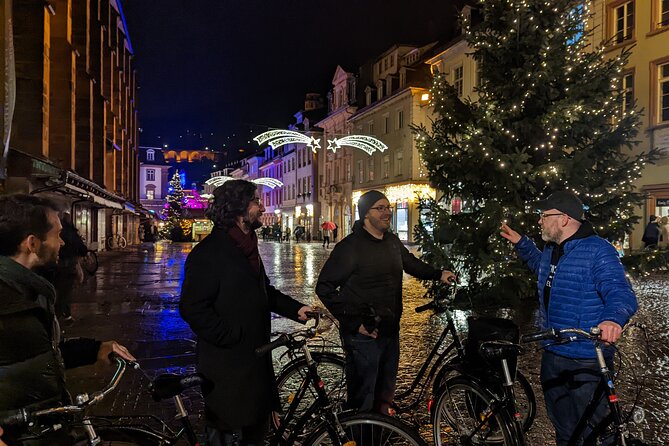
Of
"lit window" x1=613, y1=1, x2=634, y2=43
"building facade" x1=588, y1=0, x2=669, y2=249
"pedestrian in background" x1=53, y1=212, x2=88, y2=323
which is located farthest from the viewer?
"lit window" x1=613, y1=1, x2=634, y2=43

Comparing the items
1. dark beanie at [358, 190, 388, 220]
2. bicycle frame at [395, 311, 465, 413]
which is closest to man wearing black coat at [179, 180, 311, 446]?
dark beanie at [358, 190, 388, 220]

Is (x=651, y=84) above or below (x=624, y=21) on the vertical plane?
below

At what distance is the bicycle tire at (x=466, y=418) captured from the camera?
3.36 m

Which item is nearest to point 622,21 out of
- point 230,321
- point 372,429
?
point 372,429

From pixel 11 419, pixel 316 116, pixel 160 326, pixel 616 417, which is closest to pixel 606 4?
pixel 160 326

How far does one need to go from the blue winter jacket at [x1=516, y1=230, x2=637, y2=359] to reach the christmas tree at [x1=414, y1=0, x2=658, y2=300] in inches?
247

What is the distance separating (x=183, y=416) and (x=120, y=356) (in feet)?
1.45

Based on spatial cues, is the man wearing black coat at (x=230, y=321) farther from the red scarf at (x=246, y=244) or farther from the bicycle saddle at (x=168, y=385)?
the bicycle saddle at (x=168, y=385)

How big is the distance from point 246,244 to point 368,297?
1302 mm

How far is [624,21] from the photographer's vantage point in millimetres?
20891

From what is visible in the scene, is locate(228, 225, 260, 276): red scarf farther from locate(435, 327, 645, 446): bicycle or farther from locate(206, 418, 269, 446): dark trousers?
locate(435, 327, 645, 446): bicycle

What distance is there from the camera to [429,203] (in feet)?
35.8

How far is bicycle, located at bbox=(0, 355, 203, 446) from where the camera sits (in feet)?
6.62

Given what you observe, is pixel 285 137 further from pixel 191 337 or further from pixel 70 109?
pixel 191 337
